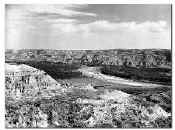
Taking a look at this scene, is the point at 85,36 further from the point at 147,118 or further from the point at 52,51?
the point at 147,118

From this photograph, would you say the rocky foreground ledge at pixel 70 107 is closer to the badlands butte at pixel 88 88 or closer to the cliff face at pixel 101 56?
the badlands butte at pixel 88 88

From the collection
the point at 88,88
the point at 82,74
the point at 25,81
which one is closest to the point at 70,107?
the point at 88,88

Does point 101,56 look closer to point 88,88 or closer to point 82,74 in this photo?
point 82,74

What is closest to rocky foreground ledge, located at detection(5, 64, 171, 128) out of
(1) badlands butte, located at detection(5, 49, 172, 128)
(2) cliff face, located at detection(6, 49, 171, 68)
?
(1) badlands butte, located at detection(5, 49, 172, 128)

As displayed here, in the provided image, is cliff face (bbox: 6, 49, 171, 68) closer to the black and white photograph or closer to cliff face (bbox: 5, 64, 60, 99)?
the black and white photograph

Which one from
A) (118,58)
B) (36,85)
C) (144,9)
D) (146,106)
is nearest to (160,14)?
(144,9)

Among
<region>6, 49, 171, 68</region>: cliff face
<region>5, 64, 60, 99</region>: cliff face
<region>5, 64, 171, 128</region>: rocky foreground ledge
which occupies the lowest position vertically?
<region>5, 64, 171, 128</region>: rocky foreground ledge

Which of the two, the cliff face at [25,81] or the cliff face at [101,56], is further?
the cliff face at [101,56]

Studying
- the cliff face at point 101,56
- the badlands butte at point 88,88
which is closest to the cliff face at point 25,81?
the badlands butte at point 88,88
